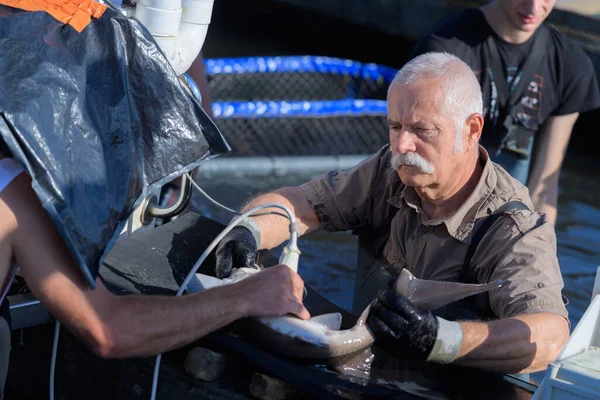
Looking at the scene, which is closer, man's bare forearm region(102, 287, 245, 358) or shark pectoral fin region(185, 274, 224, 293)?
man's bare forearm region(102, 287, 245, 358)

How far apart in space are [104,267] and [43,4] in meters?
0.84

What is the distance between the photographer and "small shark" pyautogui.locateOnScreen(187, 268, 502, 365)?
85.9 inches

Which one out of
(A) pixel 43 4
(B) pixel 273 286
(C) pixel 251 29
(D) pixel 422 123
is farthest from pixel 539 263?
(C) pixel 251 29

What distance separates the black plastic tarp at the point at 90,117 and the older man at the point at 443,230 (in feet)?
1.99

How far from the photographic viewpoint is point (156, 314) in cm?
216

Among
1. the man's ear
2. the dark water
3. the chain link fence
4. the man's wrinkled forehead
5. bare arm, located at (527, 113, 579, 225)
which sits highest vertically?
the man's wrinkled forehead

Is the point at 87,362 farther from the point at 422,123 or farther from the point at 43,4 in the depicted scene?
the point at 422,123

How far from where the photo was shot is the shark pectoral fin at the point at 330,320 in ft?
7.60

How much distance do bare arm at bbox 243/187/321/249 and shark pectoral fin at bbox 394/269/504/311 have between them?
0.80 meters

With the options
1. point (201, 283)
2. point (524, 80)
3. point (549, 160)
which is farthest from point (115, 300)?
point (549, 160)

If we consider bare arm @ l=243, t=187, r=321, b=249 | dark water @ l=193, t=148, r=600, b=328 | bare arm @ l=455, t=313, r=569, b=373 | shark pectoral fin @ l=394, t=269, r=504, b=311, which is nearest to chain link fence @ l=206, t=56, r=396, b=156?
dark water @ l=193, t=148, r=600, b=328

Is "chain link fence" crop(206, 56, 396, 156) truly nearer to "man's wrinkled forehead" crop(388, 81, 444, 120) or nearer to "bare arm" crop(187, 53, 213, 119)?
"bare arm" crop(187, 53, 213, 119)

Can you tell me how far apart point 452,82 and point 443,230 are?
19.1 inches

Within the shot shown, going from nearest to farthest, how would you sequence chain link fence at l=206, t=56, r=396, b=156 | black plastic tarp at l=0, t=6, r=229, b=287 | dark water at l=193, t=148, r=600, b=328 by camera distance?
black plastic tarp at l=0, t=6, r=229, b=287, dark water at l=193, t=148, r=600, b=328, chain link fence at l=206, t=56, r=396, b=156
